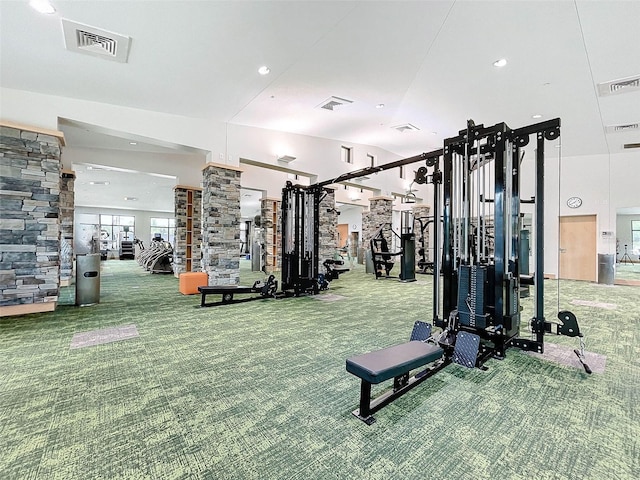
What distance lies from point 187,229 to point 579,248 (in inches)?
496

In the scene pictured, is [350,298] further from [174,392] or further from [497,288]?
[174,392]

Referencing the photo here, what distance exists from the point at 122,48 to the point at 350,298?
556cm

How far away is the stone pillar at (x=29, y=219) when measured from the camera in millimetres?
4551

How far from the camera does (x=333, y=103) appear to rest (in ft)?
21.2

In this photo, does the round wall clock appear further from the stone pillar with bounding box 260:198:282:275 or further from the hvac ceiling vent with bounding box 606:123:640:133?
the stone pillar with bounding box 260:198:282:275

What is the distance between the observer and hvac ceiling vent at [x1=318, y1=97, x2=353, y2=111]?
20.6 ft

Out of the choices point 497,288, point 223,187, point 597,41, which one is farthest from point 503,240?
point 223,187

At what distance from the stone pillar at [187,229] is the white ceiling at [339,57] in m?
3.21

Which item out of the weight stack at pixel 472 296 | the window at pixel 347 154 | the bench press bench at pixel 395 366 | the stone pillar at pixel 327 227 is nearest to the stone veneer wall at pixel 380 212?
the stone pillar at pixel 327 227

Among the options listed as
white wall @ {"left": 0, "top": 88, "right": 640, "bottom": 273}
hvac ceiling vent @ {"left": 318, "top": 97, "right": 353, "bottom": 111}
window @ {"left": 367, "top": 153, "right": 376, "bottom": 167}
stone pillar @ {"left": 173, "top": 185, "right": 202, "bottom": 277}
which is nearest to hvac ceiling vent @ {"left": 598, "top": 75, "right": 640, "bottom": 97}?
white wall @ {"left": 0, "top": 88, "right": 640, "bottom": 273}

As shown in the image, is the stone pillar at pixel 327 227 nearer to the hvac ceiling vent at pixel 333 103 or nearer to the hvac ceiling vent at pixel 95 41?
the hvac ceiling vent at pixel 333 103

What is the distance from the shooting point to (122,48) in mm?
4078

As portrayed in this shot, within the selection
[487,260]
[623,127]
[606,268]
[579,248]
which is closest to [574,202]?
[579,248]

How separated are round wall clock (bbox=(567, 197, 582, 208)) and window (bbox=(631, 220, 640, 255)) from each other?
375 inches
